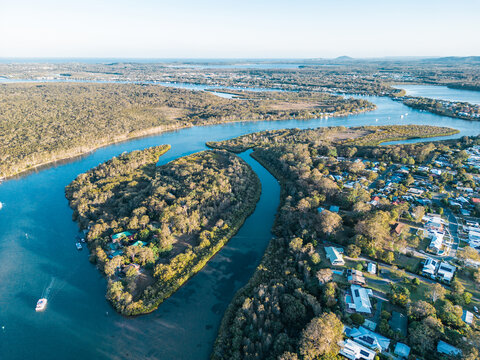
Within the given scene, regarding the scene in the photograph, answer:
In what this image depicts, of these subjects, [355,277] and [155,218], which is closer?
[355,277]

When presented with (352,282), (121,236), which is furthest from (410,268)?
(121,236)

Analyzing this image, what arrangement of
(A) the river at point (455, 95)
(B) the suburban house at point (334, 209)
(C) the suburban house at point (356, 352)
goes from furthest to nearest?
(A) the river at point (455, 95) < (B) the suburban house at point (334, 209) < (C) the suburban house at point (356, 352)

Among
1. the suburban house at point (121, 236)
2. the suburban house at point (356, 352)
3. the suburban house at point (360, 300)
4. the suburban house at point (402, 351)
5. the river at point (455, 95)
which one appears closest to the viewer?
the suburban house at point (356, 352)

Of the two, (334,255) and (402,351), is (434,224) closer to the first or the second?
(334,255)

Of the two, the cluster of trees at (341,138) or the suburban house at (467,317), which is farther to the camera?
the cluster of trees at (341,138)

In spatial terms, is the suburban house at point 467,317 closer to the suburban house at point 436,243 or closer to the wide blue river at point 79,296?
the suburban house at point 436,243

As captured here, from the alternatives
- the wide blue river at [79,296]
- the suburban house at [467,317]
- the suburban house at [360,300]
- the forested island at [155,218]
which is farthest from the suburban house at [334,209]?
the suburban house at [467,317]

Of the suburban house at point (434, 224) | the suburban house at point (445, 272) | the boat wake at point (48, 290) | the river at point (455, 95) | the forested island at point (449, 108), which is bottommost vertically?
the boat wake at point (48, 290)
